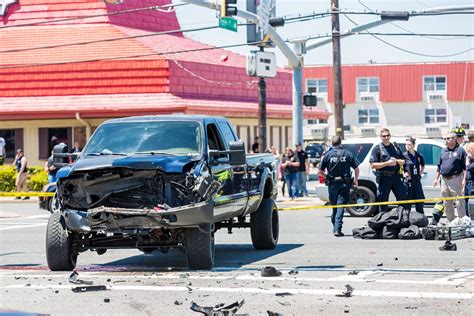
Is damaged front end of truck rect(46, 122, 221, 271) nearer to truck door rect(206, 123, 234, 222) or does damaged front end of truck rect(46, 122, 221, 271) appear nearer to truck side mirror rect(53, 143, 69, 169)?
truck door rect(206, 123, 234, 222)

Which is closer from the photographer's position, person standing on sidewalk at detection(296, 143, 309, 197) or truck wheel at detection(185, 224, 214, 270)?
truck wheel at detection(185, 224, 214, 270)

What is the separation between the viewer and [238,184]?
14.6m

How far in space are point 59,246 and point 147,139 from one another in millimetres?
1918

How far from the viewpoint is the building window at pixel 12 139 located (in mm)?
41469

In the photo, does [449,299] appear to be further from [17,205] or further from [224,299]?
[17,205]

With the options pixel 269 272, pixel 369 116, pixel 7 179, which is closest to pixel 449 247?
pixel 269 272

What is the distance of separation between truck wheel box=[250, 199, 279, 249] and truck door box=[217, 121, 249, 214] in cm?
83

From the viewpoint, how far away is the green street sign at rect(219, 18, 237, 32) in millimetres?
27527

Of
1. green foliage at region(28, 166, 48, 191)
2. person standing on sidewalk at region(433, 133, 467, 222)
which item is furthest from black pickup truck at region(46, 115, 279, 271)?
green foliage at region(28, 166, 48, 191)

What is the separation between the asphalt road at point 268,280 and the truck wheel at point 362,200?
5.62 meters

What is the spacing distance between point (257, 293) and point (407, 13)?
67.7 ft

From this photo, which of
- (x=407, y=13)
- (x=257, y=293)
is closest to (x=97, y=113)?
(x=407, y=13)

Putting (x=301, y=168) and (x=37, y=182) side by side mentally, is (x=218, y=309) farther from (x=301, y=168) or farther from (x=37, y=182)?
(x=37, y=182)

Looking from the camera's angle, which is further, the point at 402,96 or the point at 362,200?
the point at 402,96
